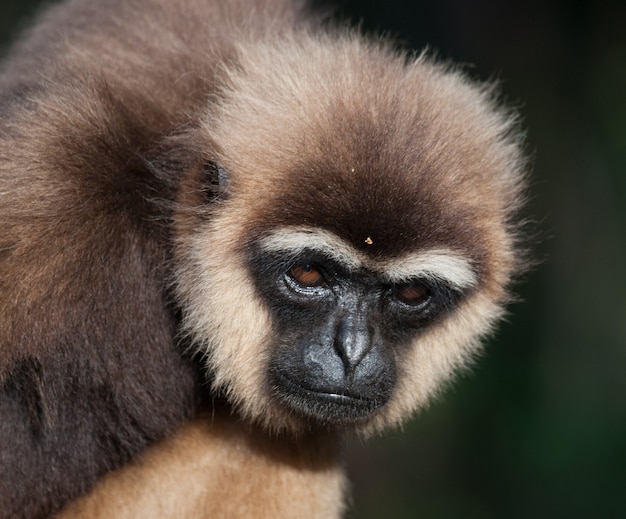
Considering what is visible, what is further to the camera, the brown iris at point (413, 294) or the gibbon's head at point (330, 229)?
the brown iris at point (413, 294)

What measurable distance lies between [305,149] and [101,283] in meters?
1.21

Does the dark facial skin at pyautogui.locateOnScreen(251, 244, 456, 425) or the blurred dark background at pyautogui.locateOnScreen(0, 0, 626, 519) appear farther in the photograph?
the blurred dark background at pyautogui.locateOnScreen(0, 0, 626, 519)

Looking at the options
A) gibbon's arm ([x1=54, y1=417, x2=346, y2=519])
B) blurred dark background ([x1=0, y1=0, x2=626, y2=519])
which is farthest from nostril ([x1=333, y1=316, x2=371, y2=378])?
blurred dark background ([x1=0, y1=0, x2=626, y2=519])

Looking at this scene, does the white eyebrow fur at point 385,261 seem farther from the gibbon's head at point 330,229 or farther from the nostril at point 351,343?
the nostril at point 351,343

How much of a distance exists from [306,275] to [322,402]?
664 mm

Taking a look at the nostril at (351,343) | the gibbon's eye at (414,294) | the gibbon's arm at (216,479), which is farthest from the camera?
the gibbon's arm at (216,479)

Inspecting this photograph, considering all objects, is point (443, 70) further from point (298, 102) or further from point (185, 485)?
point (185, 485)

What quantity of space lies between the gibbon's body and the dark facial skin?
11 mm

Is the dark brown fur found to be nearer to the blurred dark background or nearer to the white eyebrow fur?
the white eyebrow fur

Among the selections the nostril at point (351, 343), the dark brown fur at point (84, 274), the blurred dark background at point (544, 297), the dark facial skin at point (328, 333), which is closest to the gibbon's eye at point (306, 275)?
the dark facial skin at point (328, 333)

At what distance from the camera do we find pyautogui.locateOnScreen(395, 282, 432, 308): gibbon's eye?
4695 millimetres

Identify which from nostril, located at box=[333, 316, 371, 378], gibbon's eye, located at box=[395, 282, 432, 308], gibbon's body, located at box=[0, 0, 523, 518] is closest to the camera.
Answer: gibbon's body, located at box=[0, 0, 523, 518]

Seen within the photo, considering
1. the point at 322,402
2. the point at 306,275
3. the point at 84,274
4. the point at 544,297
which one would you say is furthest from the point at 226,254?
the point at 544,297

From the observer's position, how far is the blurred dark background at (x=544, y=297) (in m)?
9.34
